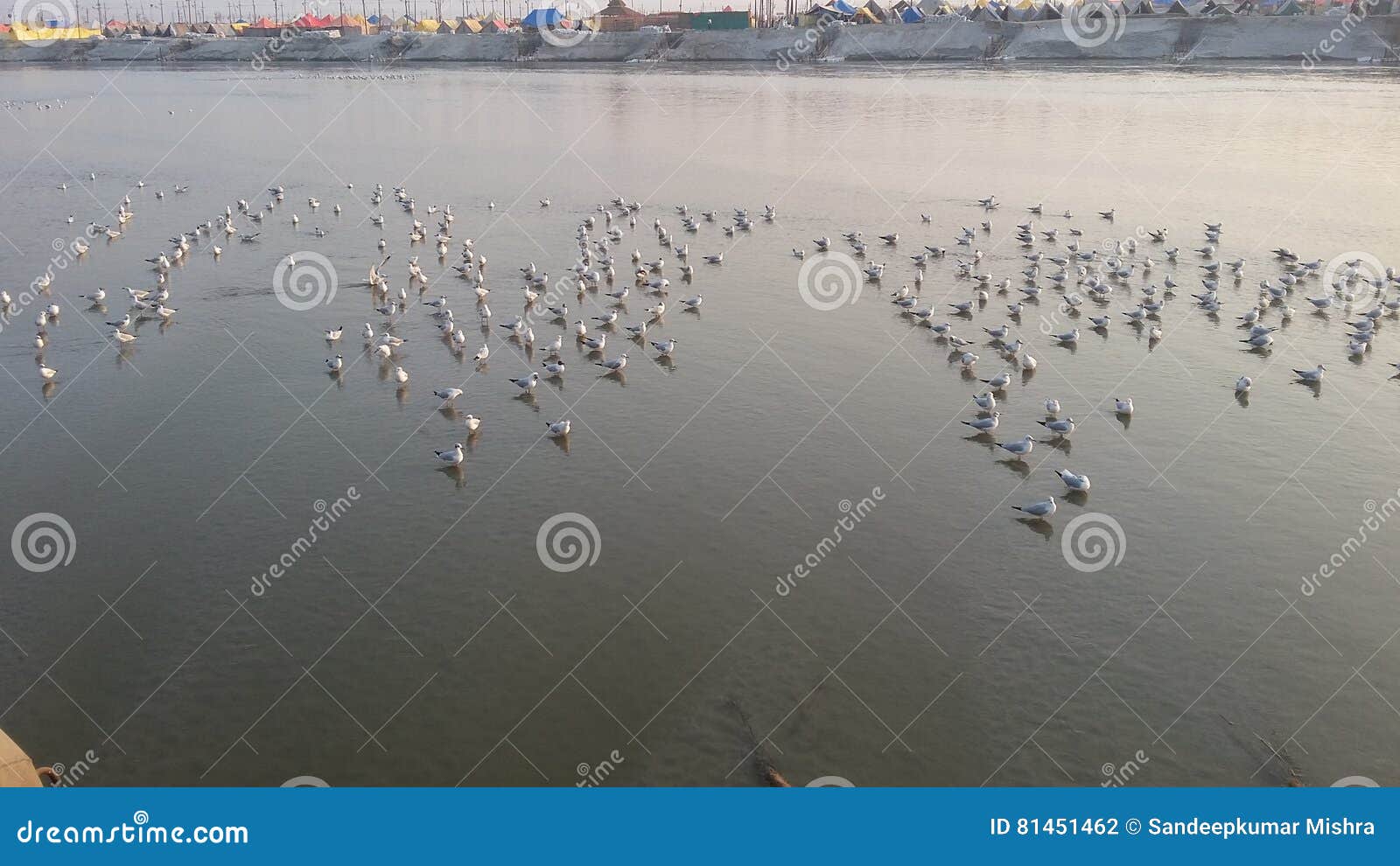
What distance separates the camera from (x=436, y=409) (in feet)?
77.5

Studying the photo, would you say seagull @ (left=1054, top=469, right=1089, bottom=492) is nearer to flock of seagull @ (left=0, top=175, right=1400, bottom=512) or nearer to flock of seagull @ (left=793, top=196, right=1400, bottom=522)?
flock of seagull @ (left=0, top=175, right=1400, bottom=512)

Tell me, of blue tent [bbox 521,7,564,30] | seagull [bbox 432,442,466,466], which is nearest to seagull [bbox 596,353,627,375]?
seagull [bbox 432,442,466,466]

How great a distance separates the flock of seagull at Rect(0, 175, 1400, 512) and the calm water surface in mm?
482

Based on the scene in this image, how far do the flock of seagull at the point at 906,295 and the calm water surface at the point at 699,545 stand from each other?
482 millimetres

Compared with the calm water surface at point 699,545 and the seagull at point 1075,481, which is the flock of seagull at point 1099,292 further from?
the seagull at point 1075,481

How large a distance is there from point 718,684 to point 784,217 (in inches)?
1220

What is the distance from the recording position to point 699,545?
18.0m

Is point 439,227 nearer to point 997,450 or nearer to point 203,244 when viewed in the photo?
point 203,244

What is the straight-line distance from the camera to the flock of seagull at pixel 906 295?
84.4 feet

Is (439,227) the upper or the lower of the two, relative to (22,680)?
upper

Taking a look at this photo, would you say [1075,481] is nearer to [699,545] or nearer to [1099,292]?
[699,545]

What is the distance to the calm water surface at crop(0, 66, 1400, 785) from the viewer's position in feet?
44.8

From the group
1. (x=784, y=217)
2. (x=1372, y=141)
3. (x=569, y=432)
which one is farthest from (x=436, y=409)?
(x=1372, y=141)

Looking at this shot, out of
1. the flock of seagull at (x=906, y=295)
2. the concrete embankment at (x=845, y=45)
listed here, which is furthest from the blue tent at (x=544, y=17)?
the flock of seagull at (x=906, y=295)
